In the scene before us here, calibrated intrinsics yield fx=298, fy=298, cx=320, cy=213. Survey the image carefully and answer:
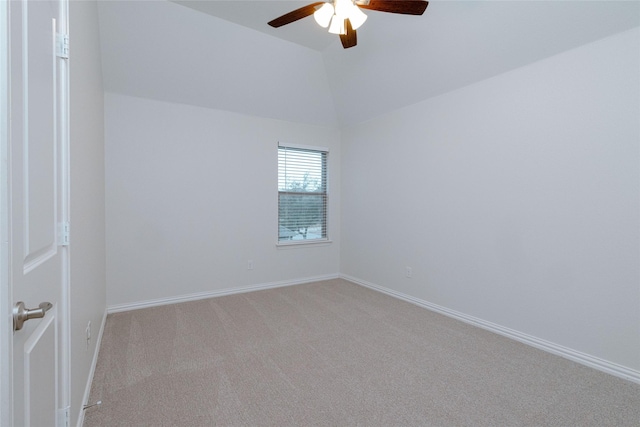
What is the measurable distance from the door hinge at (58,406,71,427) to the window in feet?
10.5

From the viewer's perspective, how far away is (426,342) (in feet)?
8.64

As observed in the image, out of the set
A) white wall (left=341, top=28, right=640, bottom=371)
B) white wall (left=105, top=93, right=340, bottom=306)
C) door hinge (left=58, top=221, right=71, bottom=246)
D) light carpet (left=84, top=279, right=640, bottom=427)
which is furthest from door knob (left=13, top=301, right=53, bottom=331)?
white wall (left=341, top=28, right=640, bottom=371)

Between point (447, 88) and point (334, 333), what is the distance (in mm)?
2808

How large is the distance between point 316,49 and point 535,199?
9.65ft

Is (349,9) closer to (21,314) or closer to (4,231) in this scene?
(4,231)

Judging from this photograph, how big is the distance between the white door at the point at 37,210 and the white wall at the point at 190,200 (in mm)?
2264

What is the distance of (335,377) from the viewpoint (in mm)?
2080

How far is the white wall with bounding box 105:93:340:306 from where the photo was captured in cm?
334

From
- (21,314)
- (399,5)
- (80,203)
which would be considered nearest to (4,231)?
(21,314)

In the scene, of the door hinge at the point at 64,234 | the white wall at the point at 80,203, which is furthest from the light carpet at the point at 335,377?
the door hinge at the point at 64,234

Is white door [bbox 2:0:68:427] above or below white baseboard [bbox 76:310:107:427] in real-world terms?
above

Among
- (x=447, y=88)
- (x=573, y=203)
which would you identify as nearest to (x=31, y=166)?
(x=573, y=203)

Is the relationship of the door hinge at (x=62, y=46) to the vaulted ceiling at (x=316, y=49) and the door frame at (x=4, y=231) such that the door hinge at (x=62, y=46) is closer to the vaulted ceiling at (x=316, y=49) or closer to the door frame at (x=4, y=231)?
the door frame at (x=4, y=231)

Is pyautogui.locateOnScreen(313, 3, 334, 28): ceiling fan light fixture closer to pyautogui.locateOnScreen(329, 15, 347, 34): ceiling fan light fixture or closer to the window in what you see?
pyautogui.locateOnScreen(329, 15, 347, 34): ceiling fan light fixture
